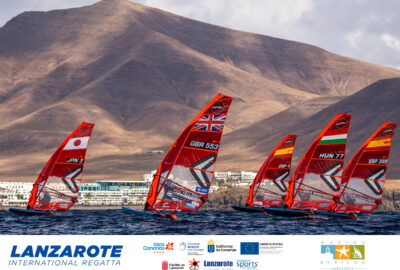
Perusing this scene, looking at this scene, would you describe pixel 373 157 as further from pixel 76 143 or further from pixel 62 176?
pixel 62 176

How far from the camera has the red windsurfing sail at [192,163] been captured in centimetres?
5191

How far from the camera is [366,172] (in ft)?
228

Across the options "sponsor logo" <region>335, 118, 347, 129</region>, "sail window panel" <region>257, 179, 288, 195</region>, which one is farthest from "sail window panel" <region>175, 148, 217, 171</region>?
"sail window panel" <region>257, 179, 288, 195</region>

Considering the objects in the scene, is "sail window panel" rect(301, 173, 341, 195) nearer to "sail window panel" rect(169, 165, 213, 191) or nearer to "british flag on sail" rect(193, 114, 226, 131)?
"sail window panel" rect(169, 165, 213, 191)

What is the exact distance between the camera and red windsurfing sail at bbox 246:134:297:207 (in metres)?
82.8

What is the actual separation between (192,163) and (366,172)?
24478 millimetres

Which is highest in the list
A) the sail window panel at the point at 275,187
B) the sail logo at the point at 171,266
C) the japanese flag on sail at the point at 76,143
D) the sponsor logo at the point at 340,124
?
the sponsor logo at the point at 340,124

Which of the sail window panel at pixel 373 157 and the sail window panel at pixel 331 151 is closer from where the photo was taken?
the sail window panel at pixel 331 151

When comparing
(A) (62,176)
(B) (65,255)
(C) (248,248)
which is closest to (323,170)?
(A) (62,176)

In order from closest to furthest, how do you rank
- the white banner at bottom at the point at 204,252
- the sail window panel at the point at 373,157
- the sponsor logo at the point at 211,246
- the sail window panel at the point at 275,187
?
the white banner at bottom at the point at 204,252 < the sponsor logo at the point at 211,246 < the sail window panel at the point at 373,157 < the sail window panel at the point at 275,187

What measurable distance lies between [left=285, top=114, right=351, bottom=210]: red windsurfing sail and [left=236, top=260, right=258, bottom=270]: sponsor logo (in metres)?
40.2

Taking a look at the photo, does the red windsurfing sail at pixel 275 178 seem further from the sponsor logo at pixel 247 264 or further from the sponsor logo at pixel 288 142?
the sponsor logo at pixel 247 264

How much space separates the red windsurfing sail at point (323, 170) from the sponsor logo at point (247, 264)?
40223 mm

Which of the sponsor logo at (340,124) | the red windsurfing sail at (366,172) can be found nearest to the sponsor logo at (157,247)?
the sponsor logo at (340,124)
